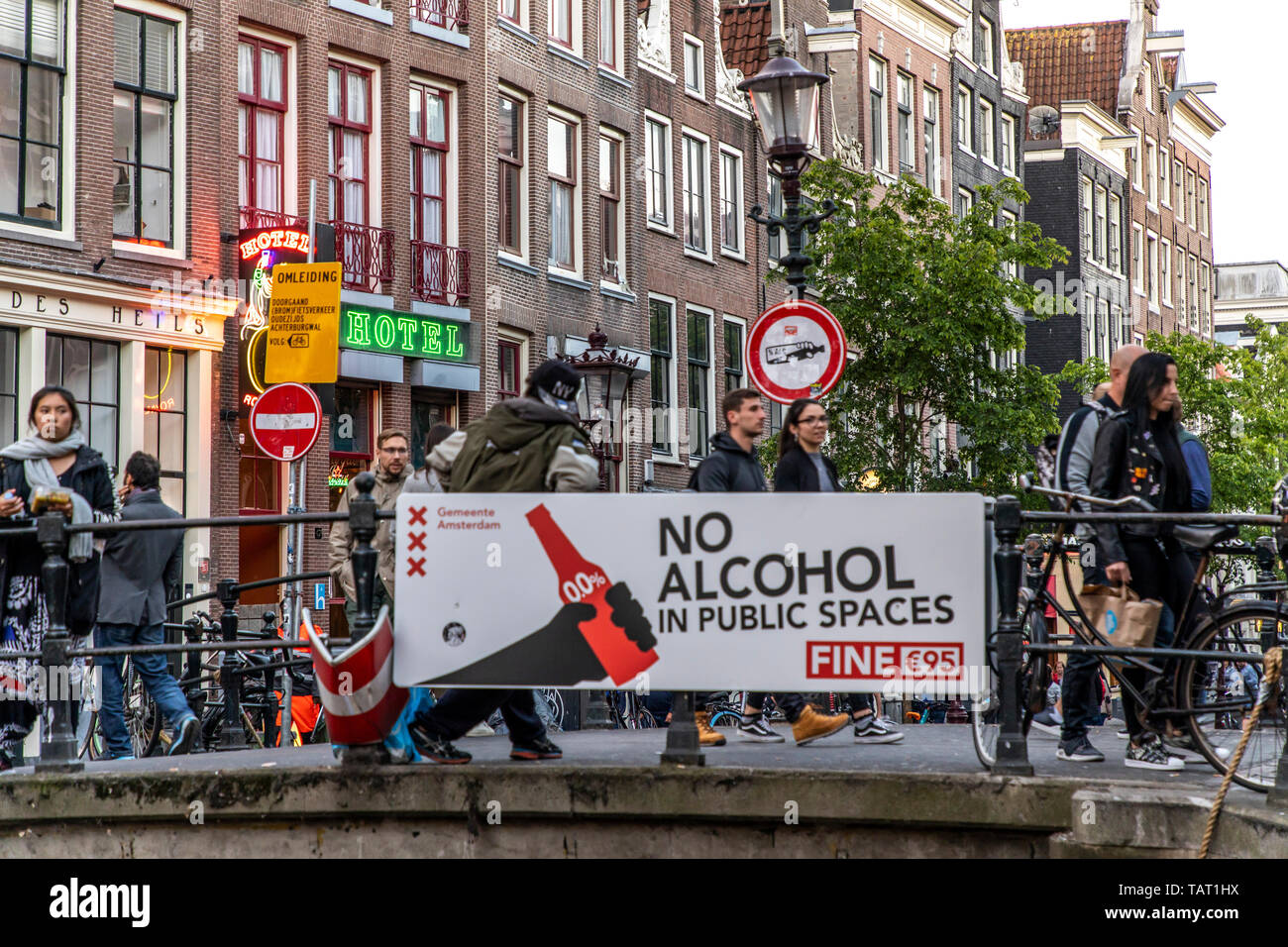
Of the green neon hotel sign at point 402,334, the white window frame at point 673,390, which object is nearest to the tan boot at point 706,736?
the green neon hotel sign at point 402,334

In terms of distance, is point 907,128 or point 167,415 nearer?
point 167,415

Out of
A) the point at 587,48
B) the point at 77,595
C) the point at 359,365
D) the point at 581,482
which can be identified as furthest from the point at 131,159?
the point at 581,482

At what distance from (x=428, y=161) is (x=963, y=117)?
69.8 feet

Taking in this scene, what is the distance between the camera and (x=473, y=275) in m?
25.2

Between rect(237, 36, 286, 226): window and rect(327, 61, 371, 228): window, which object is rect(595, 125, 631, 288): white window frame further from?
rect(237, 36, 286, 226): window

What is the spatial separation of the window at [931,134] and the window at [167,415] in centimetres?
2335

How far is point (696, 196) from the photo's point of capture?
32.1 m

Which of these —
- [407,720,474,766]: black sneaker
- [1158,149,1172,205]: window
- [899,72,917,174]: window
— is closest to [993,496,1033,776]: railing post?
[407,720,474,766]: black sneaker

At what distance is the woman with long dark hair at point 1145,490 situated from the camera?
7914mm

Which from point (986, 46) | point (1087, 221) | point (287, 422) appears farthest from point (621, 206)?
point (1087, 221)

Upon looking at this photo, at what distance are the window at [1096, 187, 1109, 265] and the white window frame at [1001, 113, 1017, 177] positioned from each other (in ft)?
19.8

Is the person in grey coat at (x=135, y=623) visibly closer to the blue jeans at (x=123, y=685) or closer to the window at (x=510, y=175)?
the blue jeans at (x=123, y=685)

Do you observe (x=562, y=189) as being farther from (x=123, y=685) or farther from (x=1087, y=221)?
(x=1087, y=221)

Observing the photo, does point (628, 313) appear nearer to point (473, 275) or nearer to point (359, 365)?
point (473, 275)
